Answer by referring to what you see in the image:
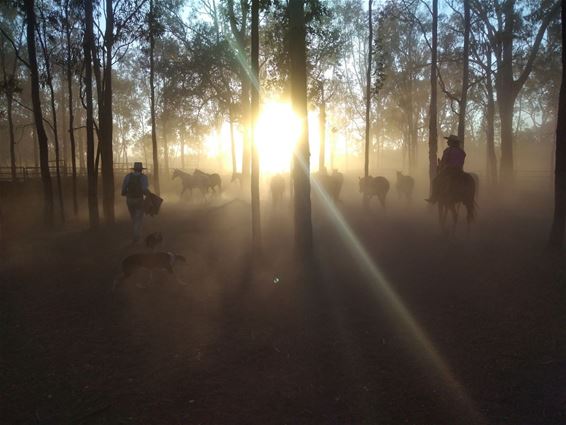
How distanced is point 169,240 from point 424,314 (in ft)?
28.3

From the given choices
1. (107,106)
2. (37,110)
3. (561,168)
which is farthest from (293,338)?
(37,110)

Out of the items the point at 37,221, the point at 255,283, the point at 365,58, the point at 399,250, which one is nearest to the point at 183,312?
the point at 255,283

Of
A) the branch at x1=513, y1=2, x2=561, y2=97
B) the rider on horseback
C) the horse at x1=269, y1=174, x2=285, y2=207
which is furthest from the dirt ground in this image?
the branch at x1=513, y1=2, x2=561, y2=97

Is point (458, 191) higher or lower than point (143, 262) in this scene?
higher

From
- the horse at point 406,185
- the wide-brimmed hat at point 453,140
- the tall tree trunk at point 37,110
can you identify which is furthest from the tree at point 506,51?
the tall tree trunk at point 37,110

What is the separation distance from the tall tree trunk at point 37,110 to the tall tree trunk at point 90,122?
147 cm

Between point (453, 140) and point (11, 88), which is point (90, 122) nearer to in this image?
point (11, 88)

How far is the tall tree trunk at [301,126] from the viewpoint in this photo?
988 cm

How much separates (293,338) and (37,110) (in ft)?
43.6

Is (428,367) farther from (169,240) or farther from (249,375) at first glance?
(169,240)

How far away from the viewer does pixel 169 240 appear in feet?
43.5

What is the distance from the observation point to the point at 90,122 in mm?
14992

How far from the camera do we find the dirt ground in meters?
4.41

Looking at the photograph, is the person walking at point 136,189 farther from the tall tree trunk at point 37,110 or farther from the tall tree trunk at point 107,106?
the tall tree trunk at point 37,110
